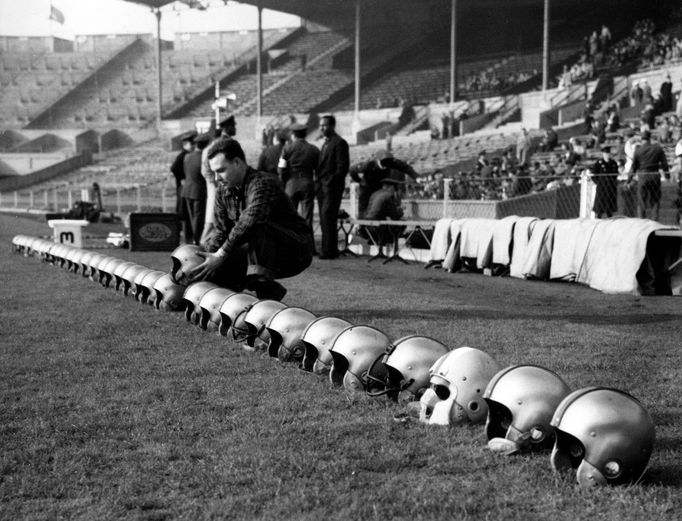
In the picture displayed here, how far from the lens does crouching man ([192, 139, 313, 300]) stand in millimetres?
7871

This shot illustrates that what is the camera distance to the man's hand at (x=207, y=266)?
7.91 meters

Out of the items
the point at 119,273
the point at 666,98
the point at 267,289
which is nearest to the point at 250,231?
the point at 267,289

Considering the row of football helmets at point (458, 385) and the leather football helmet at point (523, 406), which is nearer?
the row of football helmets at point (458, 385)

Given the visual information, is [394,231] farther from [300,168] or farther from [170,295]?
[170,295]

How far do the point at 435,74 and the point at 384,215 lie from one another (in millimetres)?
38824

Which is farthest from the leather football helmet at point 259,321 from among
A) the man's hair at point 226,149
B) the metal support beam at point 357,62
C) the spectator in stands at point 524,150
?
the metal support beam at point 357,62

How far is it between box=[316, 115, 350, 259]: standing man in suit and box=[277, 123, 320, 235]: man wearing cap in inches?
5.5

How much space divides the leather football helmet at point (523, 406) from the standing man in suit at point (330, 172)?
11.1 m

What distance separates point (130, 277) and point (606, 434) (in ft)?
24.4

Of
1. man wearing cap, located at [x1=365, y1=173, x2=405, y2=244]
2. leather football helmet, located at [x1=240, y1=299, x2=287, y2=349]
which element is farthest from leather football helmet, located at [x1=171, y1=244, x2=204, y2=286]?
man wearing cap, located at [x1=365, y1=173, x2=405, y2=244]

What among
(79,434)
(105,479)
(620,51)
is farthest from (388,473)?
(620,51)

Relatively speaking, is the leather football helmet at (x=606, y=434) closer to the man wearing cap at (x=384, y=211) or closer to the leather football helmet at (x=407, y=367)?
the leather football helmet at (x=407, y=367)

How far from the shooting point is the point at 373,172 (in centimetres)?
1708

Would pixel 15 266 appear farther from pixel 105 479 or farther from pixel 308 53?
pixel 308 53
